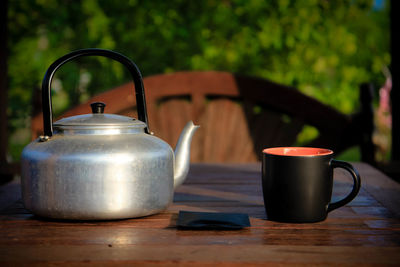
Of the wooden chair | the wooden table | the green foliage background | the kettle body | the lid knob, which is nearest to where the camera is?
the wooden table

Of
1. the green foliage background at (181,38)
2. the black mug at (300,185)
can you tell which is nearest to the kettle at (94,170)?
the black mug at (300,185)

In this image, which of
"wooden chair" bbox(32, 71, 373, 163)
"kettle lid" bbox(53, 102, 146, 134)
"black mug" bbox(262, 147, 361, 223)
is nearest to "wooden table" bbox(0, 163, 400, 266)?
"black mug" bbox(262, 147, 361, 223)

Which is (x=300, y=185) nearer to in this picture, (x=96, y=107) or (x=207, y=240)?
(x=207, y=240)

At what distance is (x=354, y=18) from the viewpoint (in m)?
3.41

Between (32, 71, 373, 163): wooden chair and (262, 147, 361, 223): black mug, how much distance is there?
4.62 feet

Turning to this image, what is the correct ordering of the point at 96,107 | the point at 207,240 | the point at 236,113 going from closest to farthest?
the point at 207,240 → the point at 96,107 → the point at 236,113

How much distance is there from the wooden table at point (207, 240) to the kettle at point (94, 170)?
1.3 inches

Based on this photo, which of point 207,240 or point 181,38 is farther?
point 181,38

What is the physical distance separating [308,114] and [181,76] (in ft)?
2.01

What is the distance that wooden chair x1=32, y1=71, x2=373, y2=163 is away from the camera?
2158 mm

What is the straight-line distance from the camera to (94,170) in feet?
2.41

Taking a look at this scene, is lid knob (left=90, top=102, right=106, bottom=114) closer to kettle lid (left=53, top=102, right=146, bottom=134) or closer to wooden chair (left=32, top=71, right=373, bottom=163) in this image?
kettle lid (left=53, top=102, right=146, bottom=134)

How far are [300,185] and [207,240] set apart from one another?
0.18m

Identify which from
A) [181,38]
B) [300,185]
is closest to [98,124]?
Answer: [300,185]
